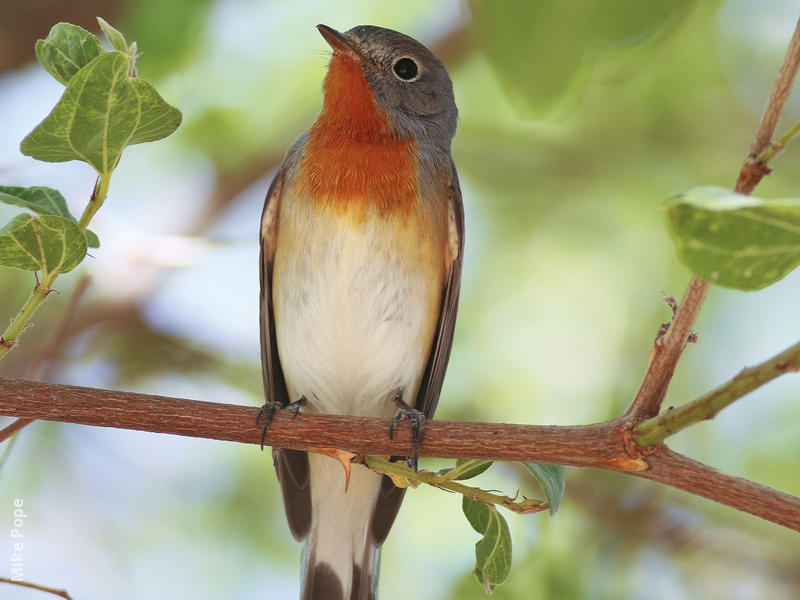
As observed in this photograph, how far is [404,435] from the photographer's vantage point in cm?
250

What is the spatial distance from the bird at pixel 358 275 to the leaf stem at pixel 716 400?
1.65 meters

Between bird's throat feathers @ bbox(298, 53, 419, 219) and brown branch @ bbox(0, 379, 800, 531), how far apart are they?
4.53ft

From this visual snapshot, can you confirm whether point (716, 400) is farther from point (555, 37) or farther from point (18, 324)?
point (18, 324)

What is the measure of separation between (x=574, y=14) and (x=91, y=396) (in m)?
1.59

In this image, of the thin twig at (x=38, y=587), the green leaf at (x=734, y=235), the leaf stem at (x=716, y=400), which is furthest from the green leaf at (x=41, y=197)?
the green leaf at (x=734, y=235)

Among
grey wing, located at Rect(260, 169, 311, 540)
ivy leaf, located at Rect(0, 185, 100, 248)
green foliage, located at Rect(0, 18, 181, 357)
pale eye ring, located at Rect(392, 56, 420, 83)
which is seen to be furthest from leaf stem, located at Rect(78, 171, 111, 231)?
pale eye ring, located at Rect(392, 56, 420, 83)

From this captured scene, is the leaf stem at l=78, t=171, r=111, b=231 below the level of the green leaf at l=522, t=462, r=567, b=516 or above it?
above

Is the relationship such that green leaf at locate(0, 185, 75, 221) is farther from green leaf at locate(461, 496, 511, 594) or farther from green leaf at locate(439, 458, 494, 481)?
green leaf at locate(461, 496, 511, 594)

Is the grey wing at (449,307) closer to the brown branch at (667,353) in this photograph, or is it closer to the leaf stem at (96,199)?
the brown branch at (667,353)

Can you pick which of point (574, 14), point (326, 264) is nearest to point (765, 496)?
point (574, 14)

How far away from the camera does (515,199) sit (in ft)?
17.7

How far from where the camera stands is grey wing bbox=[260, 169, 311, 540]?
4062 millimetres

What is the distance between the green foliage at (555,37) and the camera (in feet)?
3.81

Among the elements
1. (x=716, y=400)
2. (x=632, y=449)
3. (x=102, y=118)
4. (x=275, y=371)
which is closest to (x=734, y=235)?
(x=716, y=400)
